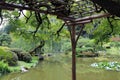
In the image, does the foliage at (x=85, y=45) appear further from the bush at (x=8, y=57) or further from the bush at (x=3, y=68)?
the bush at (x=3, y=68)

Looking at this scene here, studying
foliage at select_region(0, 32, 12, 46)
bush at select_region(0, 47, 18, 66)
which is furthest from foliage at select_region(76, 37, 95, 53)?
bush at select_region(0, 47, 18, 66)

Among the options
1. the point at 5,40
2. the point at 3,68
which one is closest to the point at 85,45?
the point at 5,40

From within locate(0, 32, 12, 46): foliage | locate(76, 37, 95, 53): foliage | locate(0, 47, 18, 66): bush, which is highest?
locate(0, 47, 18, 66): bush

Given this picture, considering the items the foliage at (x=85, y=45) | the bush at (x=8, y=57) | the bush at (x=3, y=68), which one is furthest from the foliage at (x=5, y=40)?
the bush at (x=3, y=68)

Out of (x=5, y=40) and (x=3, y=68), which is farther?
(x=5, y=40)

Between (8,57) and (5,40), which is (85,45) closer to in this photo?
(5,40)

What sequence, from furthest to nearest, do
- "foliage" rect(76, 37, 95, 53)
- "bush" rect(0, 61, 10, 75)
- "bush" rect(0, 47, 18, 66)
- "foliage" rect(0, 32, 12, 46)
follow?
"foliage" rect(76, 37, 95, 53)
"foliage" rect(0, 32, 12, 46)
"bush" rect(0, 47, 18, 66)
"bush" rect(0, 61, 10, 75)

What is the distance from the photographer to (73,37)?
4891 mm

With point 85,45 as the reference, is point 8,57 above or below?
above

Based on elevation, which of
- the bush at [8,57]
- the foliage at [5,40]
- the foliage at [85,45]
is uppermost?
the bush at [8,57]

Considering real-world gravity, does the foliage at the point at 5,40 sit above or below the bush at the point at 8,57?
below

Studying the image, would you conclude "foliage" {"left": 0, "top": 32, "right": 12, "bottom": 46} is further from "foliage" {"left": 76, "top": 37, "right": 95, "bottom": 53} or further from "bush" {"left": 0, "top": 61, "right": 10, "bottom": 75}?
"bush" {"left": 0, "top": 61, "right": 10, "bottom": 75}

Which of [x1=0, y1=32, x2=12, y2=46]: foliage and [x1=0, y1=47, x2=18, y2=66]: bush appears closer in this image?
[x1=0, y1=47, x2=18, y2=66]: bush

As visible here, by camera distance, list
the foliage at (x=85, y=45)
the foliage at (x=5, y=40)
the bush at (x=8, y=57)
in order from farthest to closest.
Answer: the foliage at (x=85, y=45)
the foliage at (x=5, y=40)
the bush at (x=8, y=57)
